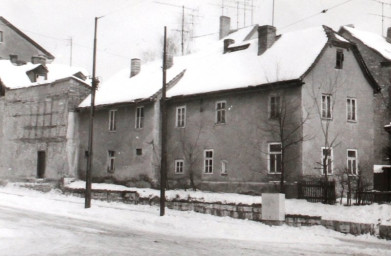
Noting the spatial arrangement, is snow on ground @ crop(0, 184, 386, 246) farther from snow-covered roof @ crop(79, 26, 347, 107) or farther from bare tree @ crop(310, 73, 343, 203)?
snow-covered roof @ crop(79, 26, 347, 107)

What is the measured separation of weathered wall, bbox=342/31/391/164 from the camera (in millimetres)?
36312

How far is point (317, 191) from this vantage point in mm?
23922

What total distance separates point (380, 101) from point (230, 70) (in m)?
12.8

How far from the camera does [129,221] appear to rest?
64.2 feet

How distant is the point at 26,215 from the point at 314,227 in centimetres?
1123

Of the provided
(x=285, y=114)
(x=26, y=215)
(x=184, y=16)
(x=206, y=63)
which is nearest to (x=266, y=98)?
(x=285, y=114)

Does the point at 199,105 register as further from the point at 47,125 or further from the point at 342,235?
the point at 342,235

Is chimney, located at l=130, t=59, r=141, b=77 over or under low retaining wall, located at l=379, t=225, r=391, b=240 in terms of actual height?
over

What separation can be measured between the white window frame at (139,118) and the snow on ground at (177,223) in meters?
8.26

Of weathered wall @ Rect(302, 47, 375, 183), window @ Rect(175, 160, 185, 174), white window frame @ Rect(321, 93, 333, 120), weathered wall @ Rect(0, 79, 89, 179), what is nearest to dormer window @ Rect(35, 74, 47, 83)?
weathered wall @ Rect(0, 79, 89, 179)

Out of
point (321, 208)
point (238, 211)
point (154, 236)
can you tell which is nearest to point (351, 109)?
point (321, 208)

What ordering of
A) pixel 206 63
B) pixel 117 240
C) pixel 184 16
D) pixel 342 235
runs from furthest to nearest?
pixel 184 16
pixel 206 63
pixel 342 235
pixel 117 240

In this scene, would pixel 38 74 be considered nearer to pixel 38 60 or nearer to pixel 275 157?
pixel 38 60

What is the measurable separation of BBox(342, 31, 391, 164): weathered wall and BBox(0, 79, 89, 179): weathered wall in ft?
70.0
